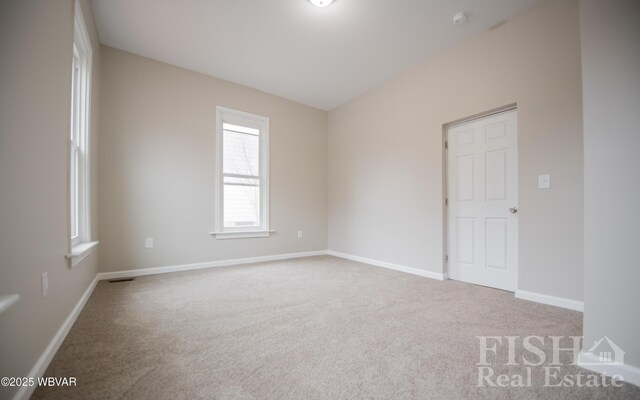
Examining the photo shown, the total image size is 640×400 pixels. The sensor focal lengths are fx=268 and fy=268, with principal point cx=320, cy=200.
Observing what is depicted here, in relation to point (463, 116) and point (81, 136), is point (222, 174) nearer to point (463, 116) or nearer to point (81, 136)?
point (81, 136)

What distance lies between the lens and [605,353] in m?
1.43

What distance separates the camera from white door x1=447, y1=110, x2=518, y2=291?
113 inches

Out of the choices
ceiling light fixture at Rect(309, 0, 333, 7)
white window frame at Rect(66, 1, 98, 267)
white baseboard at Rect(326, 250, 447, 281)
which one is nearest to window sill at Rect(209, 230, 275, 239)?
white baseboard at Rect(326, 250, 447, 281)

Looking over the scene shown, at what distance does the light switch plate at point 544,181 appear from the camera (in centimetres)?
252

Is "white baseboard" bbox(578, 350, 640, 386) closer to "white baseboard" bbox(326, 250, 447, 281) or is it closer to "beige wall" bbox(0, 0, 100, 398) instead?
"white baseboard" bbox(326, 250, 447, 281)

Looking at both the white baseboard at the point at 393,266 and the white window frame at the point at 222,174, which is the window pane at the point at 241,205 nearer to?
the white window frame at the point at 222,174

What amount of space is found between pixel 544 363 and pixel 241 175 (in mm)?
4065

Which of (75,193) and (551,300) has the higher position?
(75,193)

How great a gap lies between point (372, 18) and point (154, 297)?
3.62 m

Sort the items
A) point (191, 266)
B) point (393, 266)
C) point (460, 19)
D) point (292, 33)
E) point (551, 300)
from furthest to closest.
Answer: point (393, 266), point (191, 266), point (292, 33), point (460, 19), point (551, 300)

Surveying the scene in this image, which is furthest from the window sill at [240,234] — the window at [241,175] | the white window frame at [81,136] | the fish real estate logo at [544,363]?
the fish real estate logo at [544,363]

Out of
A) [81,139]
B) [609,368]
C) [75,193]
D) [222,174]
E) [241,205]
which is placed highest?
[81,139]

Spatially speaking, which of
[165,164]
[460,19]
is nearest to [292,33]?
[460,19]

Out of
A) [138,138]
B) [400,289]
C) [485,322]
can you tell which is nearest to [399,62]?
[400,289]
